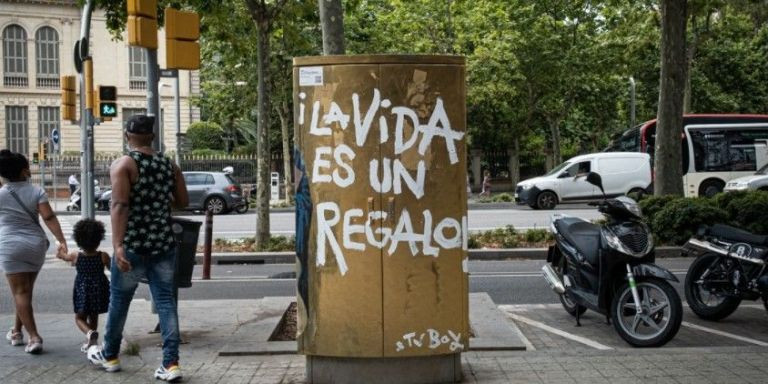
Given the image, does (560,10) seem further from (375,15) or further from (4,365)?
(4,365)

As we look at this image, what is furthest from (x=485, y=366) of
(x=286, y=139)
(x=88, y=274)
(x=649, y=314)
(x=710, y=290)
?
(x=286, y=139)

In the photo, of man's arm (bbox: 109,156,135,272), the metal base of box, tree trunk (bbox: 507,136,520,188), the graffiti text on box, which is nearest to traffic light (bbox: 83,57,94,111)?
man's arm (bbox: 109,156,135,272)

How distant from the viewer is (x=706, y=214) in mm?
13969

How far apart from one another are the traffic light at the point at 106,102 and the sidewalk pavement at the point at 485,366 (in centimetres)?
978

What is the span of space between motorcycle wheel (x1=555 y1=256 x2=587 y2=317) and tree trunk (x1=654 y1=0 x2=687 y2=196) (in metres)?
8.11

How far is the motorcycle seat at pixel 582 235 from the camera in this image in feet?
24.7

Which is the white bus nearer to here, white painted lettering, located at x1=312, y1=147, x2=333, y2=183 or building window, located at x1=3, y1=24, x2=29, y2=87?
white painted lettering, located at x1=312, y1=147, x2=333, y2=183

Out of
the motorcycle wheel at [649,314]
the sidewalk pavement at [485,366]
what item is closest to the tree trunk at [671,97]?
the motorcycle wheel at [649,314]

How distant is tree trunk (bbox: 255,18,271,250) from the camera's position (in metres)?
14.9

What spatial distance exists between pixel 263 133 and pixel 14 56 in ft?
138

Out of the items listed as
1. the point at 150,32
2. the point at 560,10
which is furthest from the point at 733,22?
the point at 150,32

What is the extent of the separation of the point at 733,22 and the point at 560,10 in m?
7.71

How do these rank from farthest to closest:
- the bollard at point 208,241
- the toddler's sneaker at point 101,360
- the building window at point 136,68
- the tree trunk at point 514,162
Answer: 1. the building window at point 136,68
2. the tree trunk at point 514,162
3. the bollard at point 208,241
4. the toddler's sneaker at point 101,360

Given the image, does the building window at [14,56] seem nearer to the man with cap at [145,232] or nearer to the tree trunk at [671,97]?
the tree trunk at [671,97]
